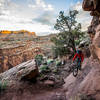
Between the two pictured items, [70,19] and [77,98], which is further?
[70,19]

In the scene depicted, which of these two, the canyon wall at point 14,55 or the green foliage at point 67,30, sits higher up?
the green foliage at point 67,30

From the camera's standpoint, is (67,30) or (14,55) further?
(14,55)

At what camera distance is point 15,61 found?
2530 centimetres

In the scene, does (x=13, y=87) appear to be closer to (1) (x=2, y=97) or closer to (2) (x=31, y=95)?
(1) (x=2, y=97)

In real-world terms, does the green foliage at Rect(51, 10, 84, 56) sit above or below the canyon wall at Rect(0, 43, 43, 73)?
above

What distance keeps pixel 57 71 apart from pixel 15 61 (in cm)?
1939

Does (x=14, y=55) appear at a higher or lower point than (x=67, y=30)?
lower

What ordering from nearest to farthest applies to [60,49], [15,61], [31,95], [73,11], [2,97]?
[2,97]
[31,95]
[73,11]
[60,49]
[15,61]

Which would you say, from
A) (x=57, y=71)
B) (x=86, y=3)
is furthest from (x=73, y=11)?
(x=57, y=71)

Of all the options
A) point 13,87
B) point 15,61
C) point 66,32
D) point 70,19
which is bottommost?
point 15,61

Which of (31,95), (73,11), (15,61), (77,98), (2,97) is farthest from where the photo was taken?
(15,61)

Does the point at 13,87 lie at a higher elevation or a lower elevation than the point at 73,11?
lower

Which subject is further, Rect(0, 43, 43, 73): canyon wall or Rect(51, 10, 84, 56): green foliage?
Rect(0, 43, 43, 73): canyon wall

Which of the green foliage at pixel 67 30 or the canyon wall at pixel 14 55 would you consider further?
the canyon wall at pixel 14 55
